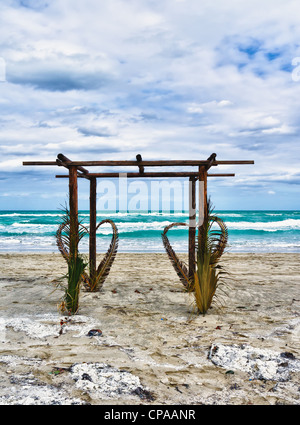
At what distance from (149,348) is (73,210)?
8.29ft

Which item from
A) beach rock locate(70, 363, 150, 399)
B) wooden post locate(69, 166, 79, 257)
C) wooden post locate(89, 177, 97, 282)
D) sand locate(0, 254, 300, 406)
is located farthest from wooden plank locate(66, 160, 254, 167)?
beach rock locate(70, 363, 150, 399)

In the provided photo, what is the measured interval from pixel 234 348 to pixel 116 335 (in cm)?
146

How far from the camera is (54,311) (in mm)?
5363

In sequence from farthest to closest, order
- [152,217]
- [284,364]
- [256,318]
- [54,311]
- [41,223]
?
[152,217]
[41,223]
[54,311]
[256,318]
[284,364]

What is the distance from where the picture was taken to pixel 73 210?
5.51 m

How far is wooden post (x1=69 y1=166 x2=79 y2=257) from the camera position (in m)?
5.20

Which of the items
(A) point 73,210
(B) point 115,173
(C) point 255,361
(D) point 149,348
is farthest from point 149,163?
(C) point 255,361

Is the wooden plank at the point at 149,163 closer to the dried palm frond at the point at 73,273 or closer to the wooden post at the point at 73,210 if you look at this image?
the wooden post at the point at 73,210

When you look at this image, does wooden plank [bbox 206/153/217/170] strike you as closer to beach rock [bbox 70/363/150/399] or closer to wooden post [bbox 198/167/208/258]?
wooden post [bbox 198/167/208/258]

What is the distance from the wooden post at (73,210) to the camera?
520cm

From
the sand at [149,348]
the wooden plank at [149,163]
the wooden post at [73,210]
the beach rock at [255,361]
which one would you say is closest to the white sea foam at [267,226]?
the sand at [149,348]

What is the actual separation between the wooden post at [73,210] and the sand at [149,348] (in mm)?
1046
